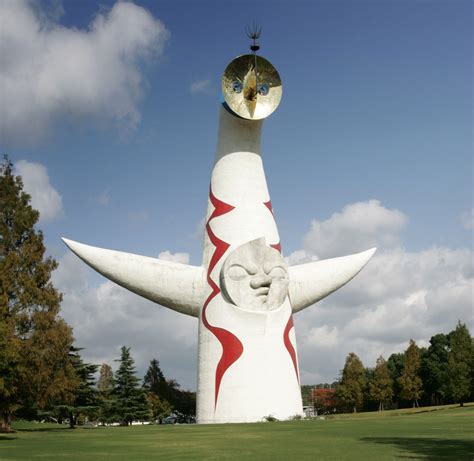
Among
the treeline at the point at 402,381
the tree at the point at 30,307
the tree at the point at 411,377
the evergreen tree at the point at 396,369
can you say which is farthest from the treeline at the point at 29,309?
the evergreen tree at the point at 396,369

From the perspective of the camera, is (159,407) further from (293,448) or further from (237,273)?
(293,448)

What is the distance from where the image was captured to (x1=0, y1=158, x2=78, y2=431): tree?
23.0m

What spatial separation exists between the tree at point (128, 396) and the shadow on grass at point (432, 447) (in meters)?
24.8

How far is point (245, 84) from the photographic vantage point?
1054 inches

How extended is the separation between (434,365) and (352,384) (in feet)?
24.2

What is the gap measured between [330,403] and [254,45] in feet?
160

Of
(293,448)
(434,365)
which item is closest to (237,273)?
(293,448)

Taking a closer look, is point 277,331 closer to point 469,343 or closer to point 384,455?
point 384,455

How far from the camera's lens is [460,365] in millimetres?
43375

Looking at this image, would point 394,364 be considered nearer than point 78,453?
No

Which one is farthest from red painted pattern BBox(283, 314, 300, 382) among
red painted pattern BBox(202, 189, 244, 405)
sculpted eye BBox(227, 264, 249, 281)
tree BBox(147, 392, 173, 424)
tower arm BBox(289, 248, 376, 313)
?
tree BBox(147, 392, 173, 424)

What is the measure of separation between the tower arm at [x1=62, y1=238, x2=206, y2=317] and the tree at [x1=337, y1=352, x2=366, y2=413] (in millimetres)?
32744

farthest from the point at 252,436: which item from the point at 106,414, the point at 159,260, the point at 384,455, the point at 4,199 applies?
the point at 106,414

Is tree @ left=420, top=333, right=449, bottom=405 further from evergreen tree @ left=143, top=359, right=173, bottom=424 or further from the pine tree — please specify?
the pine tree
